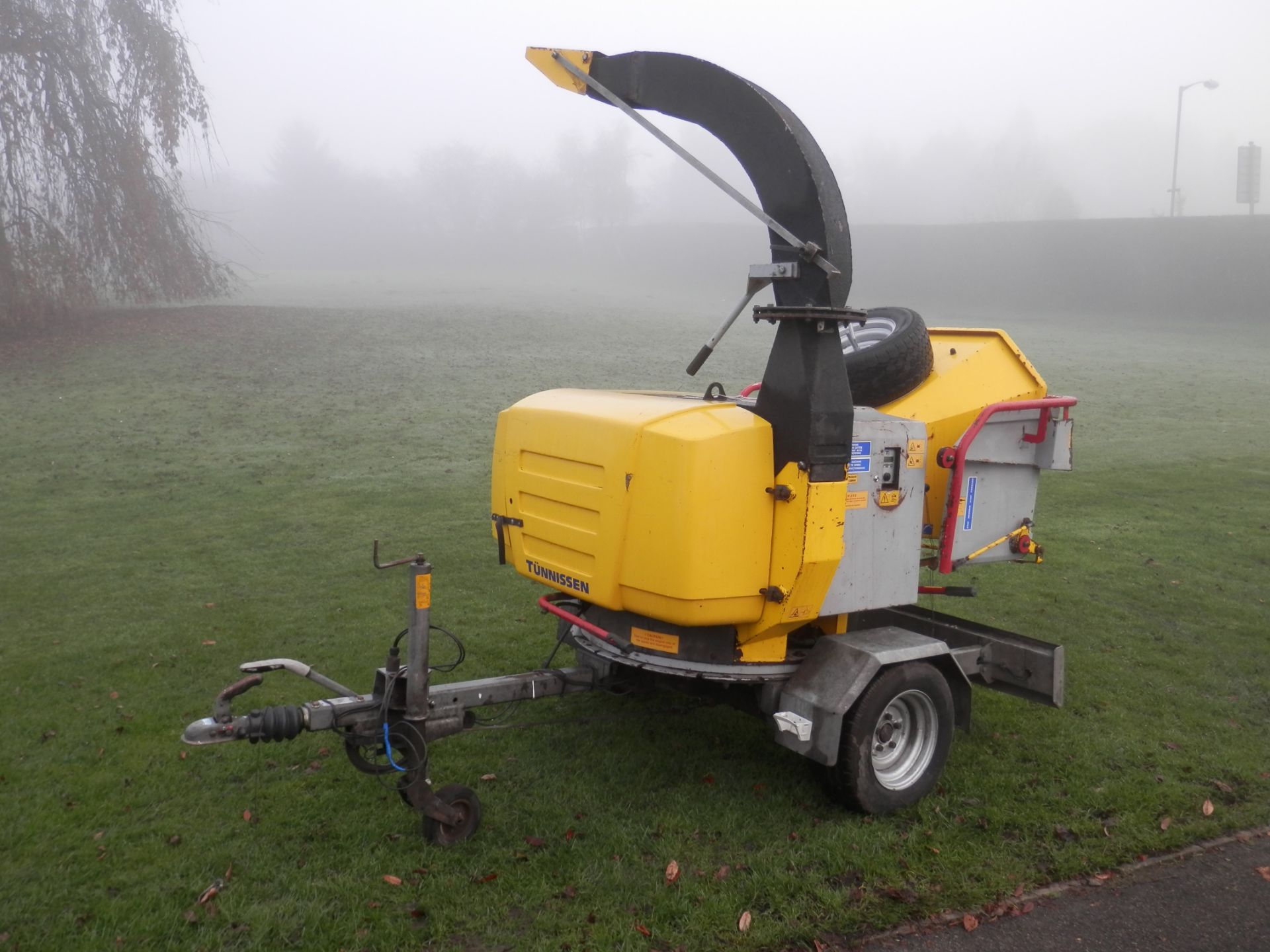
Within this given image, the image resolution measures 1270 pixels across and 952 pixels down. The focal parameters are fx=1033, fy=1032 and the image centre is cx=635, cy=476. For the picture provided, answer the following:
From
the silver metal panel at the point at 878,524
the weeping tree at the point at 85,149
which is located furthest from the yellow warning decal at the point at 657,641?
the weeping tree at the point at 85,149

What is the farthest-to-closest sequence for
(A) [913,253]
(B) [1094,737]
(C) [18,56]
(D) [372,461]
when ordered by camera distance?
(A) [913,253] → (C) [18,56] → (D) [372,461] → (B) [1094,737]

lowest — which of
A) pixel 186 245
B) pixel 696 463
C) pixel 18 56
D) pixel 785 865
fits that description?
pixel 785 865

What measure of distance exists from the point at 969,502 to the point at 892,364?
87 cm

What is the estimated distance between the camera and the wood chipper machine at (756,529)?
14.4ft

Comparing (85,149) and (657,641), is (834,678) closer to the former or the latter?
(657,641)

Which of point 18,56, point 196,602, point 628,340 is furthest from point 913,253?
point 196,602

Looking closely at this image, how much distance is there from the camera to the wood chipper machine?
4.38 metres

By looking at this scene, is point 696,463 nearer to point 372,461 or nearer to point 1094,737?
point 1094,737

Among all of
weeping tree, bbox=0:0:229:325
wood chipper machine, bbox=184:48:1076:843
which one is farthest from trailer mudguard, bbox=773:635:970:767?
weeping tree, bbox=0:0:229:325

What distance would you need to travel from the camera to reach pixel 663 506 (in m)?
4.31

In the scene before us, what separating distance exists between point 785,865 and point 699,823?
1.70ft

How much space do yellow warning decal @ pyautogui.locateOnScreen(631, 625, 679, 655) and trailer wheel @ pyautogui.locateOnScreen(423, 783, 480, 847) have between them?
3.35 feet

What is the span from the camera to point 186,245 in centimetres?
Answer: 2519

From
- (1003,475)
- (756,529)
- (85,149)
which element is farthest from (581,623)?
(85,149)
